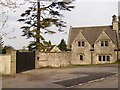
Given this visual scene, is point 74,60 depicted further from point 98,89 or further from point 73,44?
point 98,89

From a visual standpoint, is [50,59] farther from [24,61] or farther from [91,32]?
[91,32]

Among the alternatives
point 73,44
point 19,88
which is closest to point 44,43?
point 19,88

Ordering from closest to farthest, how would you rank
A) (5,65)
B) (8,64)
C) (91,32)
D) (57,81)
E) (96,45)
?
(57,81) < (5,65) < (8,64) < (96,45) < (91,32)

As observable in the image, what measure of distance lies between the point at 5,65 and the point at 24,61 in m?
4.52

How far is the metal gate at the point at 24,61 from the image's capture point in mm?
25156

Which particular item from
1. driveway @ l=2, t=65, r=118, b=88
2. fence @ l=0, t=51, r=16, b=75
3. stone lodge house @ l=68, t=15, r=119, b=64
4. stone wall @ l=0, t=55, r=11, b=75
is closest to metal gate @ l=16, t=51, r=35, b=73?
fence @ l=0, t=51, r=16, b=75

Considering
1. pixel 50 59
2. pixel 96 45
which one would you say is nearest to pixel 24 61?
pixel 50 59

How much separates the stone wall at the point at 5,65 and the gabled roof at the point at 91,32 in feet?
117

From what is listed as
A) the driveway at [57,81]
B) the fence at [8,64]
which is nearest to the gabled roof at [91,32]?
the fence at [8,64]

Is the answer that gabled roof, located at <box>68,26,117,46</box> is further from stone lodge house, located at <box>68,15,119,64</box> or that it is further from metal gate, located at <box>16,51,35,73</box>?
metal gate, located at <box>16,51,35,73</box>

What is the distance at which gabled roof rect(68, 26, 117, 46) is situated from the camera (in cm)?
5650

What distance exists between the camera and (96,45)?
56.0m

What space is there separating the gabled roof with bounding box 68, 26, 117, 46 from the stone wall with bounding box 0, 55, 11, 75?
35.6 meters

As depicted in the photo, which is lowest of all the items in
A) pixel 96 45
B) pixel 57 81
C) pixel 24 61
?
pixel 57 81
